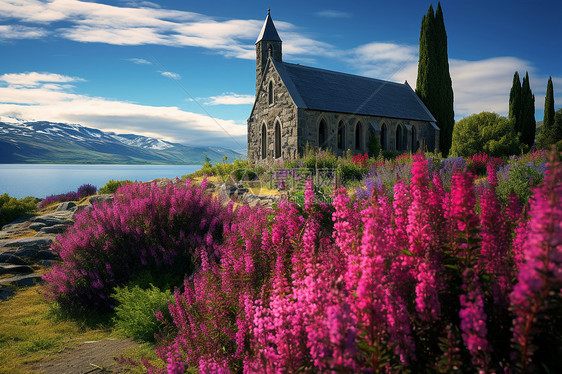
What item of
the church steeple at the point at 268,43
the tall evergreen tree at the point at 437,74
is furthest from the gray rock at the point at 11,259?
the tall evergreen tree at the point at 437,74

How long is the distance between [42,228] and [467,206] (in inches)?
473

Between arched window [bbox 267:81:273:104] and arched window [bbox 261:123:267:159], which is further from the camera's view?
arched window [bbox 261:123:267:159]

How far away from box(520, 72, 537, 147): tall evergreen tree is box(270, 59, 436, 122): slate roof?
63.4 ft

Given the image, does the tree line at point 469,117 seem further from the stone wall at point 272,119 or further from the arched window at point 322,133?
the stone wall at point 272,119

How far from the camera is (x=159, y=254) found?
21.0 ft

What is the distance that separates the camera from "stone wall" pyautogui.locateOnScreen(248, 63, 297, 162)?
2411cm

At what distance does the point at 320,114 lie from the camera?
25.0m

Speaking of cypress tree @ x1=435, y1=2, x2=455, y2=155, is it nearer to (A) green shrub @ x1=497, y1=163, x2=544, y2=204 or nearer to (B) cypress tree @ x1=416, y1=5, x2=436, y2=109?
(B) cypress tree @ x1=416, y1=5, x2=436, y2=109

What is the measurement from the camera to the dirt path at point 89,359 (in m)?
4.08

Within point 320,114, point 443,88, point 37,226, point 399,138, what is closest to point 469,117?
point 399,138

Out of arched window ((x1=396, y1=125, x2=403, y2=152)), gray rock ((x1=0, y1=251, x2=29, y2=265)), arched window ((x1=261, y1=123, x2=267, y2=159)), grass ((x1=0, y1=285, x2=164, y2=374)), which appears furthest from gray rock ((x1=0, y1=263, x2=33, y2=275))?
arched window ((x1=396, y1=125, x2=403, y2=152))

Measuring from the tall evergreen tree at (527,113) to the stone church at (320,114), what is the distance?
1967 cm

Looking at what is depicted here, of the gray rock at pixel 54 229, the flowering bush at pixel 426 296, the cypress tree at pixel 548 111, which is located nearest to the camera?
the flowering bush at pixel 426 296

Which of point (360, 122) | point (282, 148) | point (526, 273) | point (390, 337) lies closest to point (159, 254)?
point (390, 337)
